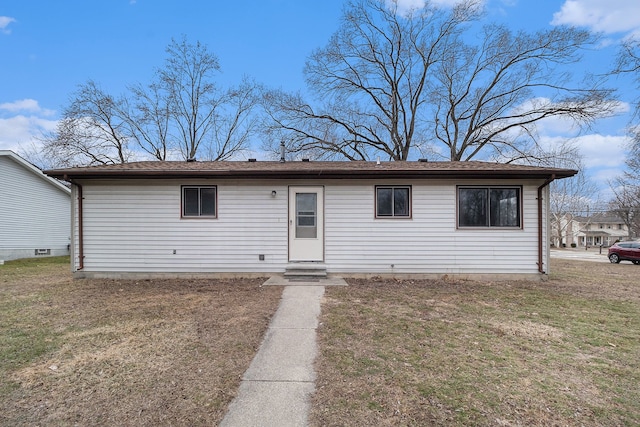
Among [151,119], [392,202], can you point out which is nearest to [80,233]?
[392,202]

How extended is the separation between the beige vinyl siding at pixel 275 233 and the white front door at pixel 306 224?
0.56ft

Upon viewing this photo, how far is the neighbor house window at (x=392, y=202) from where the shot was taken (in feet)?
28.7

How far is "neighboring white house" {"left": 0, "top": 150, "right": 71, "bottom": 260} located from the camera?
14906 millimetres

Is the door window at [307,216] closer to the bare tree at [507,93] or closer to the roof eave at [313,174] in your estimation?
the roof eave at [313,174]

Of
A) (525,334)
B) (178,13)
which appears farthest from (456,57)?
(525,334)

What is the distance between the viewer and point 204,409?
269 cm

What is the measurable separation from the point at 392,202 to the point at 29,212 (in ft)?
59.5

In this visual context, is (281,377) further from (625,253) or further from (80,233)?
(625,253)

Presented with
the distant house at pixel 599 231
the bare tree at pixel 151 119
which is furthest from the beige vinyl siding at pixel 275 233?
the distant house at pixel 599 231

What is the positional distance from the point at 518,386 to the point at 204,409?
286 cm

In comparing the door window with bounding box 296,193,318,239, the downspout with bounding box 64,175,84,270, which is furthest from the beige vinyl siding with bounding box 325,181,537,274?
the downspout with bounding box 64,175,84,270

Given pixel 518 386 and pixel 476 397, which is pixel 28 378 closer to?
pixel 476 397

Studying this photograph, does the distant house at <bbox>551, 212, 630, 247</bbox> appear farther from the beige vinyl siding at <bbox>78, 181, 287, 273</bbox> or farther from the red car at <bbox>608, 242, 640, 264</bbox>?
the beige vinyl siding at <bbox>78, 181, 287, 273</bbox>

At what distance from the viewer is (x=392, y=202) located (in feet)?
28.7
